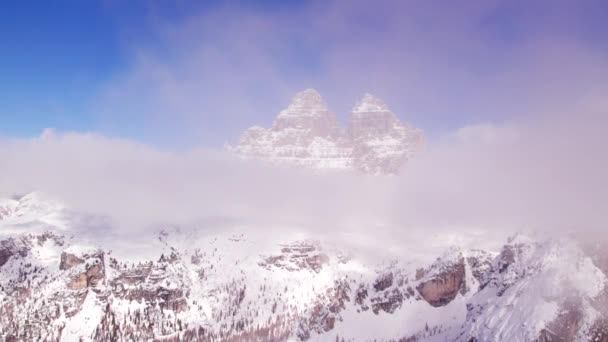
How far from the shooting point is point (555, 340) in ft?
576

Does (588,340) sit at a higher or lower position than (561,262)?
lower

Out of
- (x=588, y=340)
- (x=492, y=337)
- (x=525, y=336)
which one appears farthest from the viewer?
(x=492, y=337)

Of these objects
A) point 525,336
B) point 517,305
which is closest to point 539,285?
point 517,305

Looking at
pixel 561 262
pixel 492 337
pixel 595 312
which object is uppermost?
pixel 561 262

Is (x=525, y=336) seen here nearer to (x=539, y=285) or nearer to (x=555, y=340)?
(x=555, y=340)

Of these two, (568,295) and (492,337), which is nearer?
(568,295)

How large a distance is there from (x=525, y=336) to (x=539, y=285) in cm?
2309

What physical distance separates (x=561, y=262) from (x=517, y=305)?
2231cm

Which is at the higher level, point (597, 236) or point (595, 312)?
point (597, 236)

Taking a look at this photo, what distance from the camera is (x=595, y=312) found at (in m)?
172

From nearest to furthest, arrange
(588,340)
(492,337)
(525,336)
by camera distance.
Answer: (588,340) → (525,336) → (492,337)

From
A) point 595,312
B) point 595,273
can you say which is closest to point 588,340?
point 595,312

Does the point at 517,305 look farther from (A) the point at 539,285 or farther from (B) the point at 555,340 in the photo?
(B) the point at 555,340

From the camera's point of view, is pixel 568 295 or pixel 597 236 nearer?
pixel 568 295
